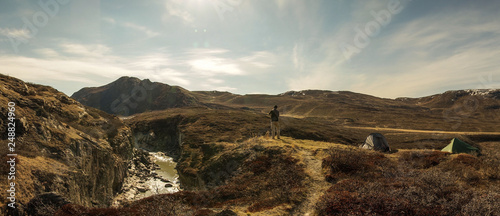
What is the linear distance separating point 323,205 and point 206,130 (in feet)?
127

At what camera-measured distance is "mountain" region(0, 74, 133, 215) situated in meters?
12.7

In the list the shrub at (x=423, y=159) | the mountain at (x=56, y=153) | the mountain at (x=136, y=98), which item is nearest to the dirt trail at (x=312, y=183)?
the shrub at (x=423, y=159)

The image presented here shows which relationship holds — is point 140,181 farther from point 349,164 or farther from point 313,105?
point 313,105

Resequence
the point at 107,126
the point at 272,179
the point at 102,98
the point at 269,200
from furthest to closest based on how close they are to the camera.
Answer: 1. the point at 102,98
2. the point at 107,126
3. the point at 272,179
4. the point at 269,200

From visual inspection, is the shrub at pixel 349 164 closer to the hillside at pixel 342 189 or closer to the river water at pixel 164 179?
the hillside at pixel 342 189

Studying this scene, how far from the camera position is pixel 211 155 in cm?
3109

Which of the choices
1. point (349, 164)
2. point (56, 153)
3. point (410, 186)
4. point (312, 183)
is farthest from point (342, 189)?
point (56, 153)

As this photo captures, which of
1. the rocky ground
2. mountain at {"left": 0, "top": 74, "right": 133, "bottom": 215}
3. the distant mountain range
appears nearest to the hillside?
mountain at {"left": 0, "top": 74, "right": 133, "bottom": 215}

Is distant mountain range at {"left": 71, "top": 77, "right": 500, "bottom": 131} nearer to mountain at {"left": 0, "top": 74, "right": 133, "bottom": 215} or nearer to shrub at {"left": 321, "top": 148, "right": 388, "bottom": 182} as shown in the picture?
shrub at {"left": 321, "top": 148, "right": 388, "bottom": 182}

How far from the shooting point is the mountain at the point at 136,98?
139000 millimetres

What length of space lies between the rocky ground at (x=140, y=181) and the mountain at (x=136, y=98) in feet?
329

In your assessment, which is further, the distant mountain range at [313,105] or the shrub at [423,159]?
the distant mountain range at [313,105]

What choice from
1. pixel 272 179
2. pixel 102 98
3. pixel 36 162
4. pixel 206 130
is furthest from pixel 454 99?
pixel 102 98

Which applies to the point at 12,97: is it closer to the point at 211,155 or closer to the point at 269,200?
the point at 211,155
